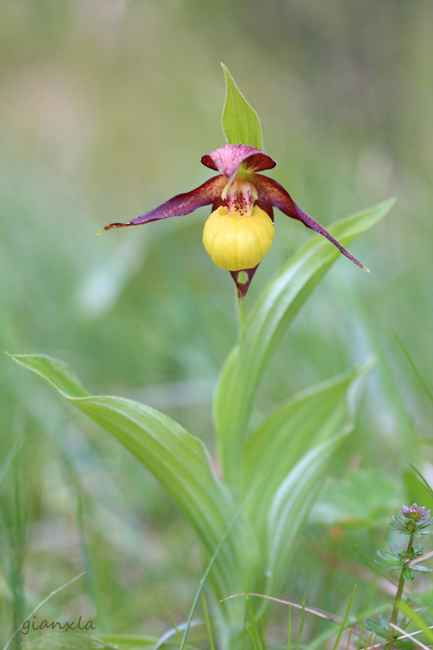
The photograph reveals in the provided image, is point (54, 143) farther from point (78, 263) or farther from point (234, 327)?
point (234, 327)

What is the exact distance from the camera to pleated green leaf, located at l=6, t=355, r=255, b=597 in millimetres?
725

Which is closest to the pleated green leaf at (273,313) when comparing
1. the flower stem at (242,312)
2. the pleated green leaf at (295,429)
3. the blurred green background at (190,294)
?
the flower stem at (242,312)

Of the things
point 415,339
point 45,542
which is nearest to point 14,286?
point 45,542

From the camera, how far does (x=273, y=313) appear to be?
82cm

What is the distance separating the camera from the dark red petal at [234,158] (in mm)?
649

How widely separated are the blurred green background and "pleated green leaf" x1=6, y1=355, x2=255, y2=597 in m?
0.18

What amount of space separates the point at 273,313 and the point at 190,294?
3.66 feet

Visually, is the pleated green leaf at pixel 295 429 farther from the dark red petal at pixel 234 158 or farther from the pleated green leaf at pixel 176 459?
the dark red petal at pixel 234 158

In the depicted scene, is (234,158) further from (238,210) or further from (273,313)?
(273,313)

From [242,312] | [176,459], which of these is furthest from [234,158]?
[176,459]

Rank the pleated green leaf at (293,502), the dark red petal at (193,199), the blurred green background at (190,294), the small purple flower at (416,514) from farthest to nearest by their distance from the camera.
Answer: the blurred green background at (190,294), the pleated green leaf at (293,502), the dark red petal at (193,199), the small purple flower at (416,514)

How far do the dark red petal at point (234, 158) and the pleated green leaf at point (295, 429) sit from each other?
1.61 ft

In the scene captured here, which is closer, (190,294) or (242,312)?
(242,312)

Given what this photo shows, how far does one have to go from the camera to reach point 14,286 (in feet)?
7.27
